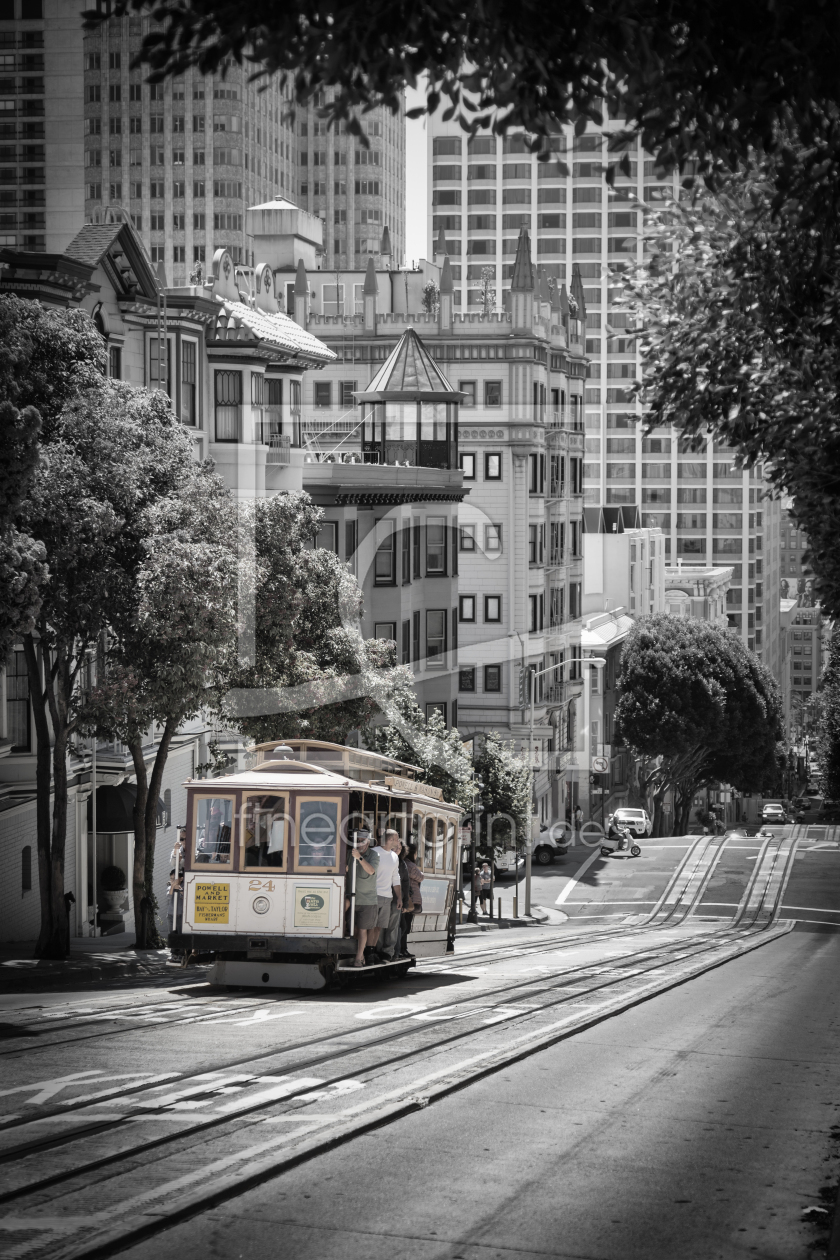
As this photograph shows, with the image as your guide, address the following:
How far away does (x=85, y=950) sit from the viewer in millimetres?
30219

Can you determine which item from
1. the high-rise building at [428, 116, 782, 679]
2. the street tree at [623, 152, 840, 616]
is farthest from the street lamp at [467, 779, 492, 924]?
the high-rise building at [428, 116, 782, 679]

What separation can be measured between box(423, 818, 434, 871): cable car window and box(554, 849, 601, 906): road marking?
110 feet

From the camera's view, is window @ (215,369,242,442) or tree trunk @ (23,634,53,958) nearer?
tree trunk @ (23,634,53,958)

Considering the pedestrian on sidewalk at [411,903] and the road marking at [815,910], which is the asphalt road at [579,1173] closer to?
the pedestrian on sidewalk at [411,903]

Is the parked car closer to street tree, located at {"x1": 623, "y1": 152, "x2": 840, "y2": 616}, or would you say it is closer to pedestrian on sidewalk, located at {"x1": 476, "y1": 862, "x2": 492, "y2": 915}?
pedestrian on sidewalk, located at {"x1": 476, "y1": 862, "x2": 492, "y2": 915}

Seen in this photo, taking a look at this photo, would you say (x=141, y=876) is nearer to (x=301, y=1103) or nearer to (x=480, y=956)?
(x=480, y=956)

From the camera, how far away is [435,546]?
201ft

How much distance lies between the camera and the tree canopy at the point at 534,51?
752 centimetres

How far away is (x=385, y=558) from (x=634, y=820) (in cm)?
2812

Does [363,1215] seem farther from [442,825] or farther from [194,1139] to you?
[442,825]

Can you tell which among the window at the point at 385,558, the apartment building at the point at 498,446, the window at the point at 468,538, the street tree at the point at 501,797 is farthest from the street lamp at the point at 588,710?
the street tree at the point at 501,797

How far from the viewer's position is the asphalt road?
827cm

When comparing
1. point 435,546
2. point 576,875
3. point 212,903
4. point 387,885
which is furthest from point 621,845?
point 212,903

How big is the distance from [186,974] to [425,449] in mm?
42558
